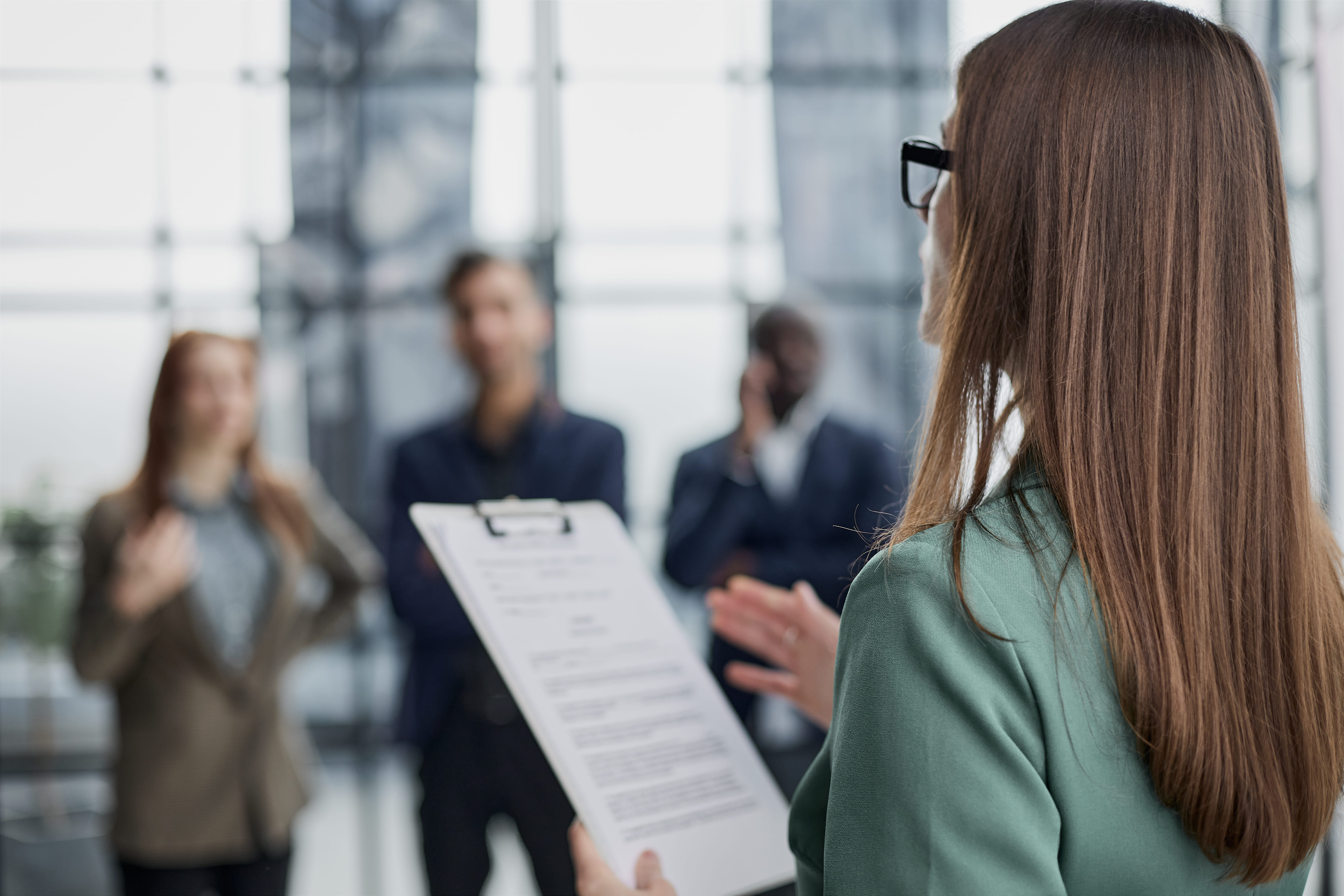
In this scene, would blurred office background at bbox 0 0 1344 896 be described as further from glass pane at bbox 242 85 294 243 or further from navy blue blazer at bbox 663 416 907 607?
navy blue blazer at bbox 663 416 907 607

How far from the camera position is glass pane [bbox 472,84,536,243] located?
4.01 metres

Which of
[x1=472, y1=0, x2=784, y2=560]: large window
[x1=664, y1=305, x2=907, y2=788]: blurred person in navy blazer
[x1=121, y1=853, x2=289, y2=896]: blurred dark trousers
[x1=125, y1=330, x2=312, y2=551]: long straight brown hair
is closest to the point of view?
[x1=121, y1=853, x2=289, y2=896]: blurred dark trousers

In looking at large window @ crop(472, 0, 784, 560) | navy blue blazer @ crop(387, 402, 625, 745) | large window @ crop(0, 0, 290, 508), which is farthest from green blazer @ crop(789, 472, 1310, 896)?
large window @ crop(0, 0, 290, 508)

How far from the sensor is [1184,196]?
0.66 metres

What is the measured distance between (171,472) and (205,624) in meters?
0.42

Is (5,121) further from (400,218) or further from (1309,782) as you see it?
(1309,782)

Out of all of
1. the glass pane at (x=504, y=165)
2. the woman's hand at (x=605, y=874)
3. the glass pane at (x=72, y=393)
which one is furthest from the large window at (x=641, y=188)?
the woman's hand at (x=605, y=874)

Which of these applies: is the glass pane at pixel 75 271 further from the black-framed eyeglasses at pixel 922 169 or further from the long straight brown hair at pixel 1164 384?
the long straight brown hair at pixel 1164 384

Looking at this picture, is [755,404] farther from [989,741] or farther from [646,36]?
[989,741]

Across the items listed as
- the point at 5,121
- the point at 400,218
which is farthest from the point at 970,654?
the point at 5,121

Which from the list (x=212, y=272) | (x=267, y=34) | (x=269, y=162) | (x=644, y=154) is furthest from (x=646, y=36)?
(x=212, y=272)

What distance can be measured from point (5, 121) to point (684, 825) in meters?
4.62

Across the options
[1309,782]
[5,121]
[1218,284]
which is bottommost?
[1309,782]

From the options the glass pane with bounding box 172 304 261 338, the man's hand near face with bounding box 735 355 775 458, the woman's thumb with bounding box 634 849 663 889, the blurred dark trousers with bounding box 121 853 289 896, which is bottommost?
the blurred dark trousers with bounding box 121 853 289 896
